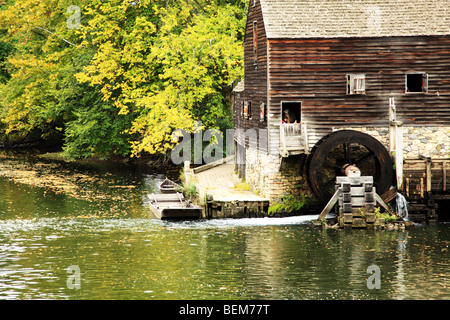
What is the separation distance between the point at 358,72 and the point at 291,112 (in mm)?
3220

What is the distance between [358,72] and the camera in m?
26.2

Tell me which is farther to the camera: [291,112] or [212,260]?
[291,112]

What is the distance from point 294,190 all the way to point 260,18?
695 cm

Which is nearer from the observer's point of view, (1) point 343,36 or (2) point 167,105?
(1) point 343,36

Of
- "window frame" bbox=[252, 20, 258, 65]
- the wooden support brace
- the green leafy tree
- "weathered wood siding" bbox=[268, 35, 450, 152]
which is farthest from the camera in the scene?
the green leafy tree

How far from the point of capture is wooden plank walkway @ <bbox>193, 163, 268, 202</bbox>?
85.6ft

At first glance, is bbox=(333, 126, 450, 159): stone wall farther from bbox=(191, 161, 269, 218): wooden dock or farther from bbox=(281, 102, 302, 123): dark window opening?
bbox=(191, 161, 269, 218): wooden dock

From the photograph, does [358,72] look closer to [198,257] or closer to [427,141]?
[427,141]

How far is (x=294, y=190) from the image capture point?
84.8ft

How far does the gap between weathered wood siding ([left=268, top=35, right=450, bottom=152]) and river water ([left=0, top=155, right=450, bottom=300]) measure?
14.2ft

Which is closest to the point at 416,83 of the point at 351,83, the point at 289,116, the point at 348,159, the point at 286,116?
the point at 351,83

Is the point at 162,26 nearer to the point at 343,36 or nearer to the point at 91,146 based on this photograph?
the point at 91,146

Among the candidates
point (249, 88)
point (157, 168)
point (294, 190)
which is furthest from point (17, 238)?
point (157, 168)

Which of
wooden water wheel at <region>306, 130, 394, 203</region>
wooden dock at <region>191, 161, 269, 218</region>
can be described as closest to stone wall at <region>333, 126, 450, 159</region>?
wooden water wheel at <region>306, 130, 394, 203</region>
